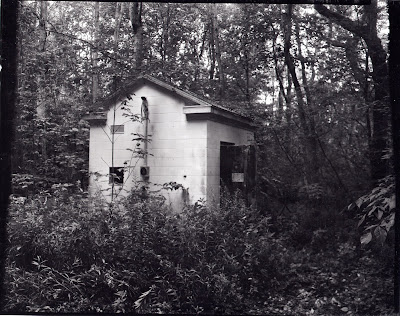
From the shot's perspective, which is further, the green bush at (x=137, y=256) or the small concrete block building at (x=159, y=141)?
the small concrete block building at (x=159, y=141)

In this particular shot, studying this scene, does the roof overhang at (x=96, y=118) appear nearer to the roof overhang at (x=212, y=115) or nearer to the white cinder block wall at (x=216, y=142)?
the roof overhang at (x=212, y=115)

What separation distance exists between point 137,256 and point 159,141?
80 cm

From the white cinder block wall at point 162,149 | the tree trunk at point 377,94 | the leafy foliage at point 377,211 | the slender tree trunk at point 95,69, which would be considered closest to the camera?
the leafy foliage at point 377,211

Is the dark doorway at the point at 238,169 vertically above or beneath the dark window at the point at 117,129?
beneath

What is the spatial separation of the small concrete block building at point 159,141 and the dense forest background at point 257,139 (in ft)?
0.31

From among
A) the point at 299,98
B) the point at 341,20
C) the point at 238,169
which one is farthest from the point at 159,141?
the point at 341,20

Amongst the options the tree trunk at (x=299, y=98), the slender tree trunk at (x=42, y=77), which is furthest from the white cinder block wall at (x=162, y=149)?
the tree trunk at (x=299, y=98)

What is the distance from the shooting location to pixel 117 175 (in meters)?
2.65

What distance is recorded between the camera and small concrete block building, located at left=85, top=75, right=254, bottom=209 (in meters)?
2.64

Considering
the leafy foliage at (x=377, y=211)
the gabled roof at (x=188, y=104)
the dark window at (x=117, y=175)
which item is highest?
the gabled roof at (x=188, y=104)

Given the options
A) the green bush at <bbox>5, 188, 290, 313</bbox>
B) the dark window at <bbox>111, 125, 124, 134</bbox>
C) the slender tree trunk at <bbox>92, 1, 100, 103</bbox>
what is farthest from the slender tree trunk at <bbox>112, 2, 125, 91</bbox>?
the green bush at <bbox>5, 188, 290, 313</bbox>

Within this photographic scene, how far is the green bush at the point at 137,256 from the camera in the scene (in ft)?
8.30

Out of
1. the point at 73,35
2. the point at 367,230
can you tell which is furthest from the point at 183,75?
the point at 367,230

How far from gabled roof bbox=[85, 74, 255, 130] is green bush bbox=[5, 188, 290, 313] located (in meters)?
0.58
